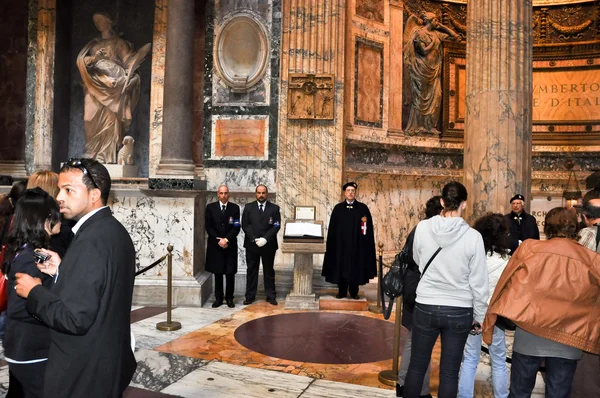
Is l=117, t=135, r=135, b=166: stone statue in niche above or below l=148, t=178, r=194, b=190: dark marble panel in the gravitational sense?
above

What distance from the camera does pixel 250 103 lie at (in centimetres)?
913

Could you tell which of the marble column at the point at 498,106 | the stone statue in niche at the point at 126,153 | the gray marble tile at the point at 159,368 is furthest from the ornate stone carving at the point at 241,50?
the gray marble tile at the point at 159,368

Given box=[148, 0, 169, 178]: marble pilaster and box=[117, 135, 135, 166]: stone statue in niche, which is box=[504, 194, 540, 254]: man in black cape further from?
box=[117, 135, 135, 166]: stone statue in niche

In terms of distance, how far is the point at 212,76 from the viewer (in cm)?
925

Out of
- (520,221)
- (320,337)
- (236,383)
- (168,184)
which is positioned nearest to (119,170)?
(168,184)

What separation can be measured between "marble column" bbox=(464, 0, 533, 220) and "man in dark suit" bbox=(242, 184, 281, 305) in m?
2.93

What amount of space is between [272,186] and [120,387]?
687 centimetres

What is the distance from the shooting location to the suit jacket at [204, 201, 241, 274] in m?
7.84

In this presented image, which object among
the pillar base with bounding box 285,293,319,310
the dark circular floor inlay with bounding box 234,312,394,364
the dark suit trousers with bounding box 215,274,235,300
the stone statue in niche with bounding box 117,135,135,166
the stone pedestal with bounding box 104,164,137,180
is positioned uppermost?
the stone statue in niche with bounding box 117,135,135,166

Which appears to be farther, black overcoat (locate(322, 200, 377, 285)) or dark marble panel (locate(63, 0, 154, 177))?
dark marble panel (locate(63, 0, 154, 177))

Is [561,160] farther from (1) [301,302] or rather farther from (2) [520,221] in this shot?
(1) [301,302]

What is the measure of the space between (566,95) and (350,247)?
743 centimetres

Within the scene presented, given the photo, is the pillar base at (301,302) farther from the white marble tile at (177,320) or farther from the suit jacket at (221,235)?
the suit jacket at (221,235)

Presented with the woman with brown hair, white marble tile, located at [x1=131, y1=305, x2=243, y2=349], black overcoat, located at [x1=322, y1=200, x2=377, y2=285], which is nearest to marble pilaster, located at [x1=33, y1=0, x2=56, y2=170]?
white marble tile, located at [x1=131, y1=305, x2=243, y2=349]
